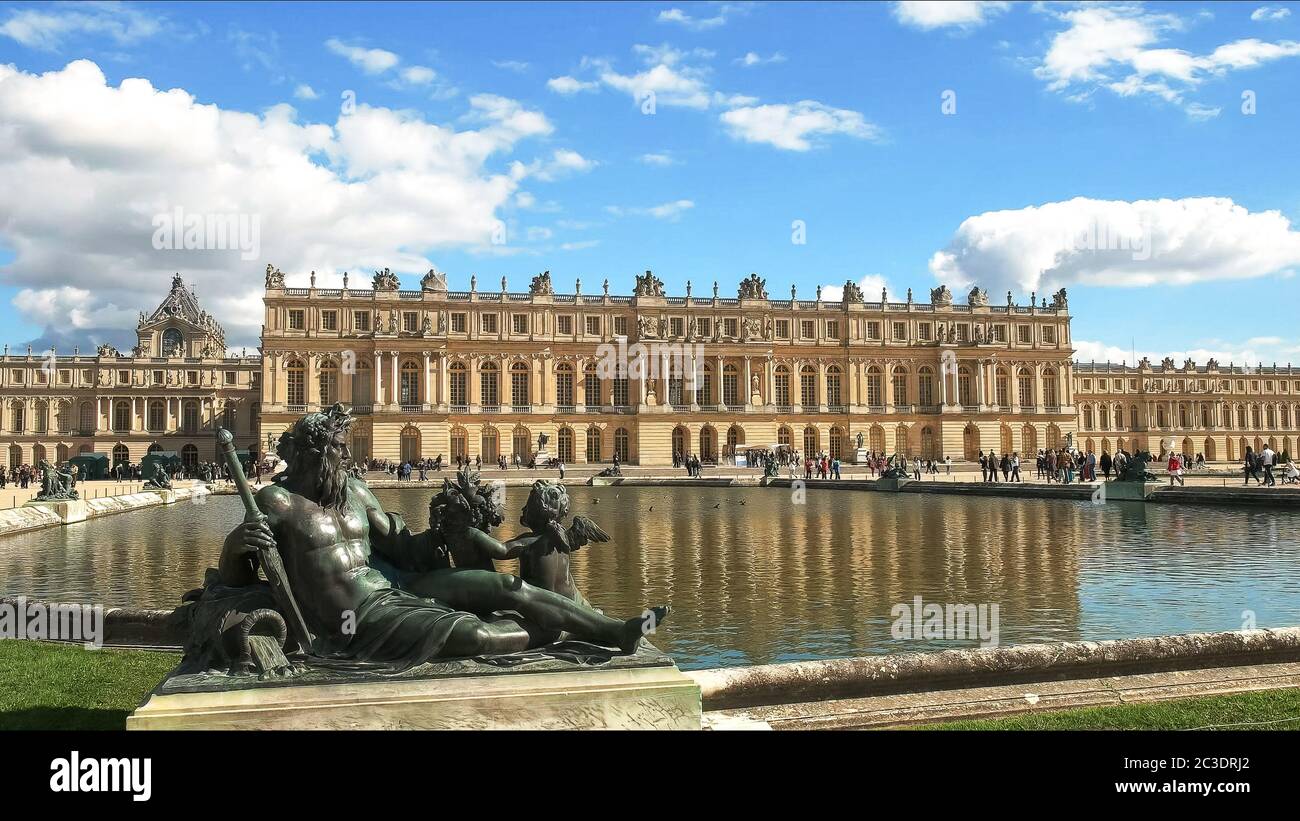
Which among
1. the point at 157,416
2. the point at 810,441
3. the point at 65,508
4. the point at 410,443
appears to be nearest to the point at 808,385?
the point at 810,441

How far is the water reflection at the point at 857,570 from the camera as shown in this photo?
873 centimetres

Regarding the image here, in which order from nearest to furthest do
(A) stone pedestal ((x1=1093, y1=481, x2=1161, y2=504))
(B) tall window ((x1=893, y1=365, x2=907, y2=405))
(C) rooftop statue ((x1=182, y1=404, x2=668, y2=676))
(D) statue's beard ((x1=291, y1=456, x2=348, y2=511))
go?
(C) rooftop statue ((x1=182, y1=404, x2=668, y2=676)) → (D) statue's beard ((x1=291, y1=456, x2=348, y2=511)) → (A) stone pedestal ((x1=1093, y1=481, x2=1161, y2=504)) → (B) tall window ((x1=893, y1=365, x2=907, y2=405))

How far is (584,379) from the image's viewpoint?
2532 inches

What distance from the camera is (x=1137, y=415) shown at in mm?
85875

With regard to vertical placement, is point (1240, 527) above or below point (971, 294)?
below

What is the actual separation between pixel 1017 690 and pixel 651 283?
60.5 metres

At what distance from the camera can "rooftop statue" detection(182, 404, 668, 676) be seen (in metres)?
4.47

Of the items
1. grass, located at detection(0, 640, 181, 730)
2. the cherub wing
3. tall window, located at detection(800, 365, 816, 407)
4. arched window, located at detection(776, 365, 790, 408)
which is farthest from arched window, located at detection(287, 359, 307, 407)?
the cherub wing

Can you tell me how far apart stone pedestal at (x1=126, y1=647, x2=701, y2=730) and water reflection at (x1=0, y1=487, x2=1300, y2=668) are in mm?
2965

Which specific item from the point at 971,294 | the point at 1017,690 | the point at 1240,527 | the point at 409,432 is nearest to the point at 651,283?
the point at 409,432

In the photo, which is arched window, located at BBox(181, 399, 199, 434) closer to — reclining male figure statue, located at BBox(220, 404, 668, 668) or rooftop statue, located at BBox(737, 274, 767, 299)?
rooftop statue, located at BBox(737, 274, 767, 299)
